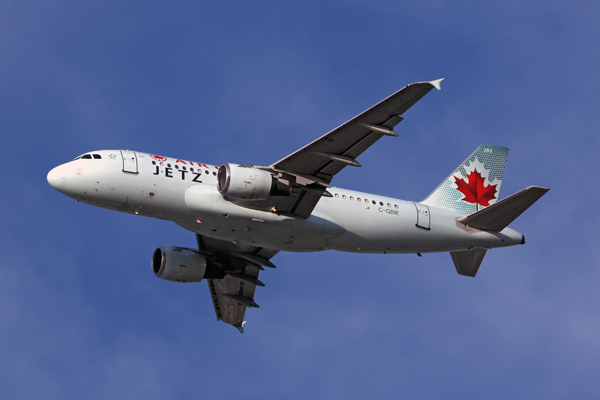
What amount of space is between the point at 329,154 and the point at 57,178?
13.4m

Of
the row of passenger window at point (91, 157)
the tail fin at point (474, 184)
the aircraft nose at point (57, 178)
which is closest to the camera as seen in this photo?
the aircraft nose at point (57, 178)

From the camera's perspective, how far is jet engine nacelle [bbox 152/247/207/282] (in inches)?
1693

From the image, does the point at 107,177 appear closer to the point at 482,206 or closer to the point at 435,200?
the point at 435,200

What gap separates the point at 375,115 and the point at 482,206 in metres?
15.1

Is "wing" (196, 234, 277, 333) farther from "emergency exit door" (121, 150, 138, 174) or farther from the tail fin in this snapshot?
the tail fin

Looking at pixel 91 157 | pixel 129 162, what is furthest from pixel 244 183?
pixel 91 157

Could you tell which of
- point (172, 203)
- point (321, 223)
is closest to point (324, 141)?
point (321, 223)

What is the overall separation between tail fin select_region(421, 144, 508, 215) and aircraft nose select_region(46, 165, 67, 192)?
21089 millimetres

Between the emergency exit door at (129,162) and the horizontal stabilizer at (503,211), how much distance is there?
18.7 metres

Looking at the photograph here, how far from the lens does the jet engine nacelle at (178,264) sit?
141 feet

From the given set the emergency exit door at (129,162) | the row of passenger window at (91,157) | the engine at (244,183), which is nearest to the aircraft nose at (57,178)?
the row of passenger window at (91,157)

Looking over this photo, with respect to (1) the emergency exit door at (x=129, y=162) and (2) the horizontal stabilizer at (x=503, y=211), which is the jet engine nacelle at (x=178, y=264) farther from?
(2) the horizontal stabilizer at (x=503, y=211)

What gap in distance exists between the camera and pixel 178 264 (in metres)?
43.1

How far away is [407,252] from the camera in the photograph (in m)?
40.2
